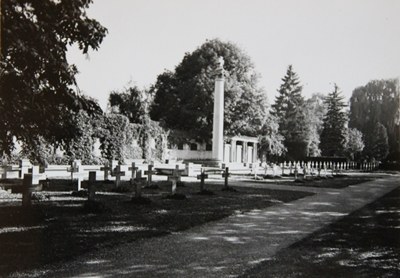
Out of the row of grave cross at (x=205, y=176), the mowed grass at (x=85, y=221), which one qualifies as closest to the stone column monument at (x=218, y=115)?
the row of grave cross at (x=205, y=176)

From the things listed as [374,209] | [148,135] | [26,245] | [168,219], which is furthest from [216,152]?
[26,245]

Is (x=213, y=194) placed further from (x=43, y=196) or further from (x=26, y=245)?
A: (x=26, y=245)

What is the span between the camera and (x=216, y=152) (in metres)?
36.1

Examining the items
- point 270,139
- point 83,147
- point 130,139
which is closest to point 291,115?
point 270,139

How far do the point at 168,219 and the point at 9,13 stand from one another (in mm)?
5359

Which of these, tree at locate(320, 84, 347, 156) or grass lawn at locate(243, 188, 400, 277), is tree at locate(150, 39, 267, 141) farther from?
grass lawn at locate(243, 188, 400, 277)

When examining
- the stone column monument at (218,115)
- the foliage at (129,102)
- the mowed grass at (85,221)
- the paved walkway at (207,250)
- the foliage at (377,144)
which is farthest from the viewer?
the foliage at (377,144)

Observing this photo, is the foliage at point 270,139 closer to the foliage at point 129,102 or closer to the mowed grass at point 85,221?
the foliage at point 129,102

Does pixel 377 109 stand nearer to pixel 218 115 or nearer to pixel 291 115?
pixel 291 115

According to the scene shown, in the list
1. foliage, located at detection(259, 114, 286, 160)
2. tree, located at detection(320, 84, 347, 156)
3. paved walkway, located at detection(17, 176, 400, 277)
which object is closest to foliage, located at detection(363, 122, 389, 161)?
tree, located at detection(320, 84, 347, 156)

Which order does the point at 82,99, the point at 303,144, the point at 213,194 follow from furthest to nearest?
the point at 303,144, the point at 213,194, the point at 82,99

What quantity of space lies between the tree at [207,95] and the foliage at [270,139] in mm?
2123

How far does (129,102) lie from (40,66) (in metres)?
39.3

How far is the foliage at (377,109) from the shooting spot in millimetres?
54125
